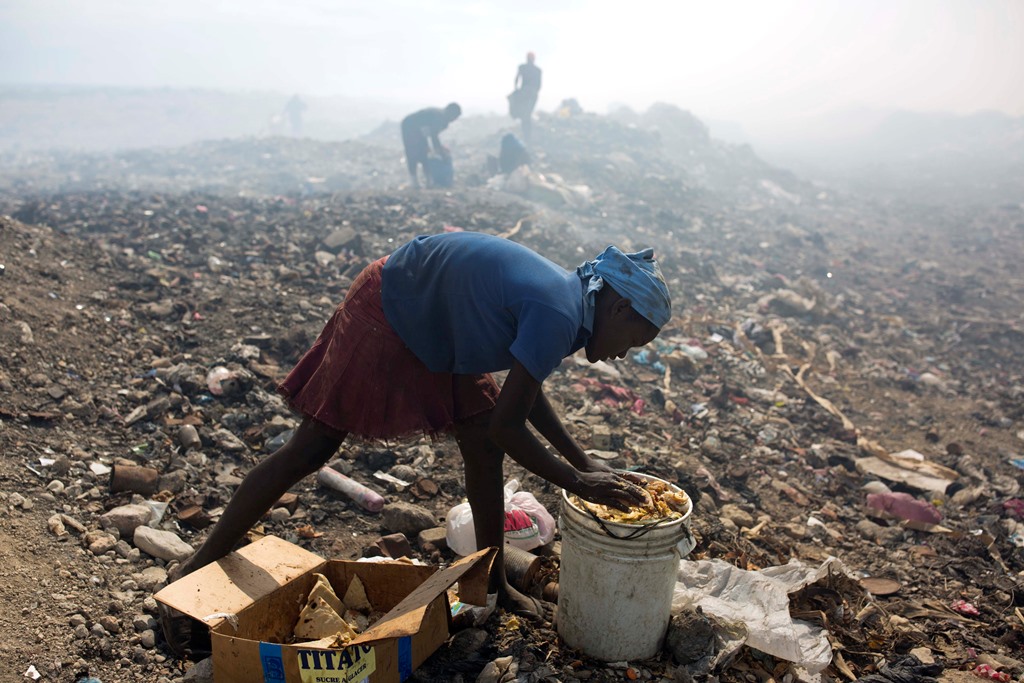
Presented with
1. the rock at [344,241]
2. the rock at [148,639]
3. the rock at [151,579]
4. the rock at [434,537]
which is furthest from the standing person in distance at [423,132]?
the rock at [148,639]

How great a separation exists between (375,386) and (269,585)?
0.74 m

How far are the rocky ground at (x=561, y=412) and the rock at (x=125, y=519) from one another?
0.01m

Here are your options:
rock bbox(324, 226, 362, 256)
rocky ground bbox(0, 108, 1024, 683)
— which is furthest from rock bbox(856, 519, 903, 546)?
rock bbox(324, 226, 362, 256)

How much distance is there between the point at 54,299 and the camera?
14.3ft

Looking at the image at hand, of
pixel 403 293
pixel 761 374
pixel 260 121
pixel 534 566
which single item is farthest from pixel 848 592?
pixel 260 121

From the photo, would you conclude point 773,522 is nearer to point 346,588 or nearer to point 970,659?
point 970,659

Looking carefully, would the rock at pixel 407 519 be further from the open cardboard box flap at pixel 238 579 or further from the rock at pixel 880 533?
the rock at pixel 880 533

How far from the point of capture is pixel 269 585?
2.12m

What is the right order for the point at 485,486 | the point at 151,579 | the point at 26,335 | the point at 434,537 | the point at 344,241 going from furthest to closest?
the point at 344,241 < the point at 26,335 < the point at 434,537 < the point at 151,579 < the point at 485,486

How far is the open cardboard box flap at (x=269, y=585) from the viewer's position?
181 centimetres

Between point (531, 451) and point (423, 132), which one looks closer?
point (531, 451)

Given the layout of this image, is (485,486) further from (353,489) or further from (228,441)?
(228,441)

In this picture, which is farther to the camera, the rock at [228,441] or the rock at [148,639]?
the rock at [228,441]

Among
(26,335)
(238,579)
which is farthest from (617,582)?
(26,335)
